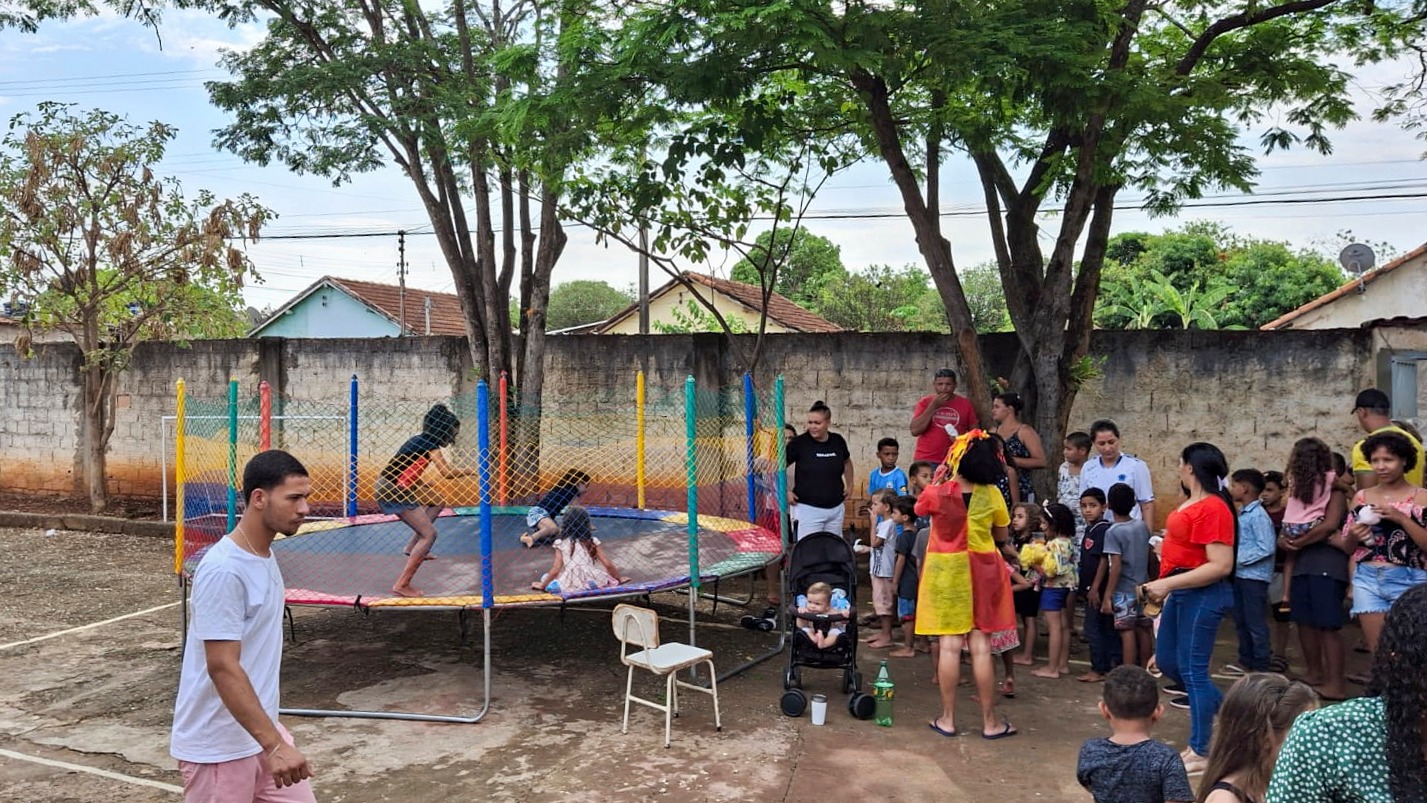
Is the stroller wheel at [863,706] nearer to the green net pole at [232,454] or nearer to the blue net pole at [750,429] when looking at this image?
the blue net pole at [750,429]

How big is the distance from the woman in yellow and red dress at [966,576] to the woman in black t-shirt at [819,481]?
1980 mm

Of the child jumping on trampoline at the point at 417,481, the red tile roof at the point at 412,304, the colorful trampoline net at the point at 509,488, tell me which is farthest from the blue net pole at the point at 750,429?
the red tile roof at the point at 412,304

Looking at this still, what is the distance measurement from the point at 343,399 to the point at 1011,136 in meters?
8.33

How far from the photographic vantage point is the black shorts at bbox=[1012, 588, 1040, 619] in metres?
6.90

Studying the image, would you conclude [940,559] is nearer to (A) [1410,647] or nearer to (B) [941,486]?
(B) [941,486]

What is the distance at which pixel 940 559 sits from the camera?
226 inches

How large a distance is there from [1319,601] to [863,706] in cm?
263

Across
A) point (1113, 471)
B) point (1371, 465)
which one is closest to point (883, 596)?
point (1113, 471)

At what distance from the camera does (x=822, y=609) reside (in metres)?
6.34

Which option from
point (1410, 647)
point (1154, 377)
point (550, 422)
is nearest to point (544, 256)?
point (550, 422)

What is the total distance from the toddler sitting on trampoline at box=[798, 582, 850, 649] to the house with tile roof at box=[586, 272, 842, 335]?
1365 cm

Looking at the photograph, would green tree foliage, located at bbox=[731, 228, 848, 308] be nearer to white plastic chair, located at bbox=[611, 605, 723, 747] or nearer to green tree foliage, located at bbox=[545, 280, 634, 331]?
green tree foliage, located at bbox=[545, 280, 634, 331]

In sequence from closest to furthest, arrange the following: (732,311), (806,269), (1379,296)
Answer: (1379,296) → (732,311) → (806,269)

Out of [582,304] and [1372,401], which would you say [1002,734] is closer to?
[1372,401]
